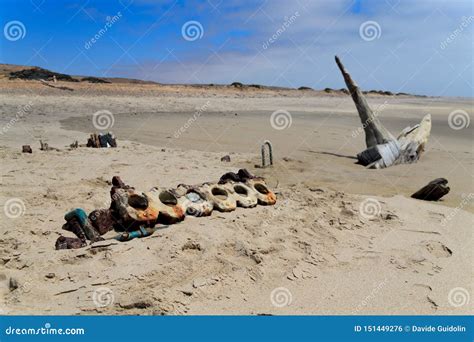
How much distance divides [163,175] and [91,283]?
3767 millimetres

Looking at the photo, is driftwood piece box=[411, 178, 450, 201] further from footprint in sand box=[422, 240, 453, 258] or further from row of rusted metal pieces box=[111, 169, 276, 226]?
row of rusted metal pieces box=[111, 169, 276, 226]

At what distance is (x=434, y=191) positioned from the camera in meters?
6.29

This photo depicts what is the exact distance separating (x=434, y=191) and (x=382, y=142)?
3.10 metres

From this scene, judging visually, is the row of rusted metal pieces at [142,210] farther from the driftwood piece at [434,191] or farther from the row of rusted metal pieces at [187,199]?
the driftwood piece at [434,191]

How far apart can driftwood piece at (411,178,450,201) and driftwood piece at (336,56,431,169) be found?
2.22 metres

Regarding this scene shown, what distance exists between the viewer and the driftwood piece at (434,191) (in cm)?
625

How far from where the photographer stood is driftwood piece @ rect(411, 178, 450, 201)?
625 cm

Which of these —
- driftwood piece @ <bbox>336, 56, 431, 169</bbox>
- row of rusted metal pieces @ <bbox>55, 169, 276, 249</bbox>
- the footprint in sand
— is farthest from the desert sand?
driftwood piece @ <bbox>336, 56, 431, 169</bbox>

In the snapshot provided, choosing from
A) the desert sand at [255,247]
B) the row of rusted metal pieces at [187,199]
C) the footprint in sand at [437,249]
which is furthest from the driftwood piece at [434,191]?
the row of rusted metal pieces at [187,199]

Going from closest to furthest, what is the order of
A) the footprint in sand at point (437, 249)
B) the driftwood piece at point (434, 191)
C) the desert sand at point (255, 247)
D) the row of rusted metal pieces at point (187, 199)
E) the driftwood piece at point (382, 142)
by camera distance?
1. the desert sand at point (255, 247)
2. the footprint in sand at point (437, 249)
3. the row of rusted metal pieces at point (187, 199)
4. the driftwood piece at point (434, 191)
5. the driftwood piece at point (382, 142)

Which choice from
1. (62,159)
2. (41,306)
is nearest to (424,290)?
(41,306)

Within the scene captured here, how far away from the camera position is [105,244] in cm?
429

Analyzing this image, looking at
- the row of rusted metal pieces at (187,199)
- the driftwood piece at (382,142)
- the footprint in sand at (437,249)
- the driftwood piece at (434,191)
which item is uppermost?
the driftwood piece at (382,142)

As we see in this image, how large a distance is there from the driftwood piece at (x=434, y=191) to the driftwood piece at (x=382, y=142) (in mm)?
2215
